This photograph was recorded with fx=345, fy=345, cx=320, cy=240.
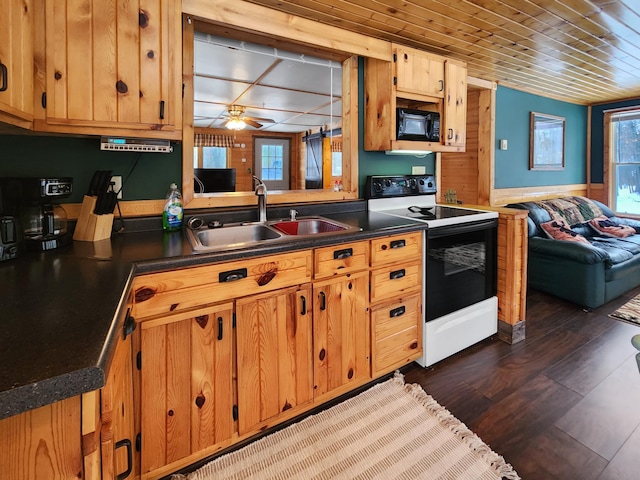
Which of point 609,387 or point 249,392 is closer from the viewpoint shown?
point 249,392

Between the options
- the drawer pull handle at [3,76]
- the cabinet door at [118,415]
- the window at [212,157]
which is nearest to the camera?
the cabinet door at [118,415]

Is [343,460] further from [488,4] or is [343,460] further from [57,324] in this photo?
[488,4]

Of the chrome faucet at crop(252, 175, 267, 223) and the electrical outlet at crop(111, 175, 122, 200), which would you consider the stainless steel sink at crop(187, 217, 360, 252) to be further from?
the electrical outlet at crop(111, 175, 122, 200)

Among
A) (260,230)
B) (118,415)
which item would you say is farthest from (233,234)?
(118,415)

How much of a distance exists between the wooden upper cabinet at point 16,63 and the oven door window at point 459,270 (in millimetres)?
2037

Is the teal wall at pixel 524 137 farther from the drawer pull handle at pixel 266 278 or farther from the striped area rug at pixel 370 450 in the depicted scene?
the drawer pull handle at pixel 266 278

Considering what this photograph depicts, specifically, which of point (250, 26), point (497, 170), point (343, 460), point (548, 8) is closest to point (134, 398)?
point (343, 460)

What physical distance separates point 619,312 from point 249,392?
11.0 feet

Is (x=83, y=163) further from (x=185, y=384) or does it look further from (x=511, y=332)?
(x=511, y=332)

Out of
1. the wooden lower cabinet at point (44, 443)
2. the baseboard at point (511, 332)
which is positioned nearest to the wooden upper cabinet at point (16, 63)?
the wooden lower cabinet at point (44, 443)

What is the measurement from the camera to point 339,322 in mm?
1834

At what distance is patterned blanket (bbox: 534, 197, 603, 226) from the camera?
4117 mm

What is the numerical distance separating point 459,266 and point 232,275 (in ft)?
5.13

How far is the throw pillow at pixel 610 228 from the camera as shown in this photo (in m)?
4.01
